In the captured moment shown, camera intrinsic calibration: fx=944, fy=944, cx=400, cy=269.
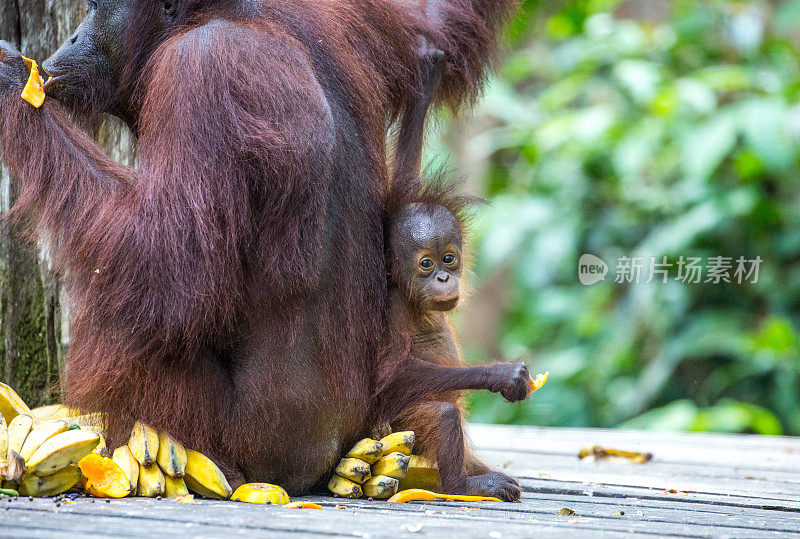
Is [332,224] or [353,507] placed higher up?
[332,224]

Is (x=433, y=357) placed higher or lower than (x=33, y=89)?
lower

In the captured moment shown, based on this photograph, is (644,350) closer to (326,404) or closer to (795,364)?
(795,364)

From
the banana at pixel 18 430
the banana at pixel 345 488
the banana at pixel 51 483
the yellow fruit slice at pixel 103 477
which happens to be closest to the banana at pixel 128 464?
the yellow fruit slice at pixel 103 477

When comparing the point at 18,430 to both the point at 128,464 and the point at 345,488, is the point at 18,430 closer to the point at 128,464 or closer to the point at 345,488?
the point at 128,464

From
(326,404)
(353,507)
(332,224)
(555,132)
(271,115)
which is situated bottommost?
(353,507)

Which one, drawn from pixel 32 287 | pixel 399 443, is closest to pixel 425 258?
pixel 399 443

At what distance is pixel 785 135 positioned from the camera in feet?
19.6

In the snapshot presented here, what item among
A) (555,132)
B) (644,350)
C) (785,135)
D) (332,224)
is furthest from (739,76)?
(332,224)

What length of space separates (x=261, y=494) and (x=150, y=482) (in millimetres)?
284

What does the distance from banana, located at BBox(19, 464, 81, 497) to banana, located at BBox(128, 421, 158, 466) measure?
0.50 feet

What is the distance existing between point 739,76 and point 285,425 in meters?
4.98

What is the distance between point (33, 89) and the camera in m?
2.49

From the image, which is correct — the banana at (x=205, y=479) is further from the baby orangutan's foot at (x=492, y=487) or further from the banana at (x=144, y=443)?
the baby orangutan's foot at (x=492, y=487)

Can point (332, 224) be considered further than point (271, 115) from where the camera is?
Yes
